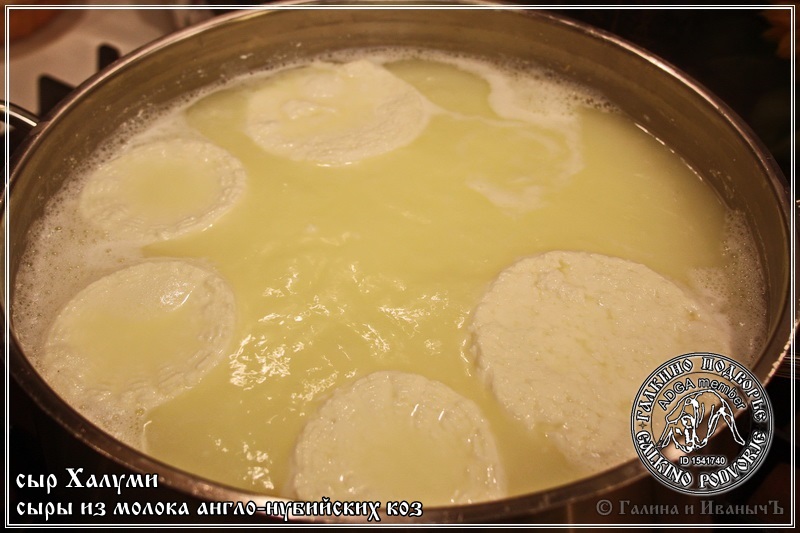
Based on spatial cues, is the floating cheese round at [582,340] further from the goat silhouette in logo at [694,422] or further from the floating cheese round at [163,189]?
the floating cheese round at [163,189]

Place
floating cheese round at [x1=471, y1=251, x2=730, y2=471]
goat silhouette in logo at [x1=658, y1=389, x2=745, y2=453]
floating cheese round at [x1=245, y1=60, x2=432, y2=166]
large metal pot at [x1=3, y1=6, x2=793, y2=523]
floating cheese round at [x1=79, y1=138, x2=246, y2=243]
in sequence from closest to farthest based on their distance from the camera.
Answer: goat silhouette in logo at [x1=658, y1=389, x2=745, y2=453]
floating cheese round at [x1=471, y1=251, x2=730, y2=471]
large metal pot at [x1=3, y1=6, x2=793, y2=523]
floating cheese round at [x1=79, y1=138, x2=246, y2=243]
floating cheese round at [x1=245, y1=60, x2=432, y2=166]

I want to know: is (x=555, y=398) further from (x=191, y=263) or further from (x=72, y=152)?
(x=72, y=152)

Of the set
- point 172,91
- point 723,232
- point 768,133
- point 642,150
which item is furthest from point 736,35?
point 172,91

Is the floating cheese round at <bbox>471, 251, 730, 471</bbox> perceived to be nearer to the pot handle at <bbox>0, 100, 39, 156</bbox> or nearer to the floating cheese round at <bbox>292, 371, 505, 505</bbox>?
the floating cheese round at <bbox>292, 371, 505, 505</bbox>

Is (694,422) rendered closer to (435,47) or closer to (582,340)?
(582,340)

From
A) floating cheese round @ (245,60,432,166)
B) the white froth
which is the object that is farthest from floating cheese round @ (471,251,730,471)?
floating cheese round @ (245,60,432,166)

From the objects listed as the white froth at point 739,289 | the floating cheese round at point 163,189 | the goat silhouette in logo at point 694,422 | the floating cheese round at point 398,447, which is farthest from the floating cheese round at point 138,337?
the white froth at point 739,289
